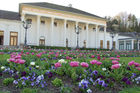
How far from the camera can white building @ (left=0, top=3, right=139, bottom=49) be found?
26984 mm

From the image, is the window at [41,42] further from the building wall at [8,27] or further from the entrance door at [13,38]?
the entrance door at [13,38]

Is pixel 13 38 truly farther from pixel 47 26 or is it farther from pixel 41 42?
pixel 47 26

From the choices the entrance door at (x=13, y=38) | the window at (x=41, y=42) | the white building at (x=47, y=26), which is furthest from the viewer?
the window at (x=41, y=42)

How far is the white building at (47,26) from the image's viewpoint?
27.0 meters

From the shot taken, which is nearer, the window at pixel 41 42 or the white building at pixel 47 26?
the white building at pixel 47 26

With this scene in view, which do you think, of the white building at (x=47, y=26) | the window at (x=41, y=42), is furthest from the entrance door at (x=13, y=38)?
the window at (x=41, y=42)

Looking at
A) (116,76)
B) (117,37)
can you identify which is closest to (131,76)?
(116,76)

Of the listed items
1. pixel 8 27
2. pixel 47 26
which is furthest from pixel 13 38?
pixel 47 26

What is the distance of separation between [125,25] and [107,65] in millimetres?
72739

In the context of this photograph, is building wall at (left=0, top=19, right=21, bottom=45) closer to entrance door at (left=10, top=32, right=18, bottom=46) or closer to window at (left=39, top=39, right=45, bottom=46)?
entrance door at (left=10, top=32, right=18, bottom=46)

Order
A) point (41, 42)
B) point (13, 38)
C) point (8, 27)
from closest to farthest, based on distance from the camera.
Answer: point (8, 27) → point (13, 38) → point (41, 42)

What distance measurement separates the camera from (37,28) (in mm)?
27859

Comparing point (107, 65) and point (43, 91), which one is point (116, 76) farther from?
point (43, 91)

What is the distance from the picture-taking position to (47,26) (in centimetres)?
3162
